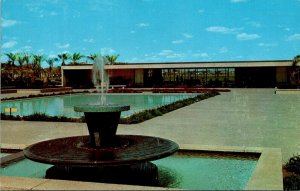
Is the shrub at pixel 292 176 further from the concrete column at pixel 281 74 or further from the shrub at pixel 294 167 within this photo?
the concrete column at pixel 281 74

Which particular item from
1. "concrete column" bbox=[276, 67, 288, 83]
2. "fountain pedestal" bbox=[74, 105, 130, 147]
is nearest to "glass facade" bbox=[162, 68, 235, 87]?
"concrete column" bbox=[276, 67, 288, 83]

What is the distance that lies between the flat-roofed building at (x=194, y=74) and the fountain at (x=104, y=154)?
126ft

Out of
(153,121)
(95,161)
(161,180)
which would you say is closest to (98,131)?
(95,161)

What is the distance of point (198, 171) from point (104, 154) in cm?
164

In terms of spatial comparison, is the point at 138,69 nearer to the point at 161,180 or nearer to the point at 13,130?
the point at 13,130

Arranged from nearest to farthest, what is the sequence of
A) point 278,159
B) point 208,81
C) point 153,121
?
1. point 278,159
2. point 153,121
3. point 208,81

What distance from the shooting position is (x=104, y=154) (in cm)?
666

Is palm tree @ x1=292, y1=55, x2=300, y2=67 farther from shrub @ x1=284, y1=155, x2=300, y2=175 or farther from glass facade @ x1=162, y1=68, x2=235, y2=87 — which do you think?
shrub @ x1=284, y1=155, x2=300, y2=175

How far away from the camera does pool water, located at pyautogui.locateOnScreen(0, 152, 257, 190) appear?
20.6 feet

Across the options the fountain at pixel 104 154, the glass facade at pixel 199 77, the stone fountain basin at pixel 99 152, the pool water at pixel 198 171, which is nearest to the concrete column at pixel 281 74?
the glass facade at pixel 199 77

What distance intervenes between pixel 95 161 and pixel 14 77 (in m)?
57.5

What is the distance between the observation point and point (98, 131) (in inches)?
274

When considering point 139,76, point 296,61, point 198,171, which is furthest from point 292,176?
point 139,76

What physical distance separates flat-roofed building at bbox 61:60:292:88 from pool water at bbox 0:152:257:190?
37.4 meters
